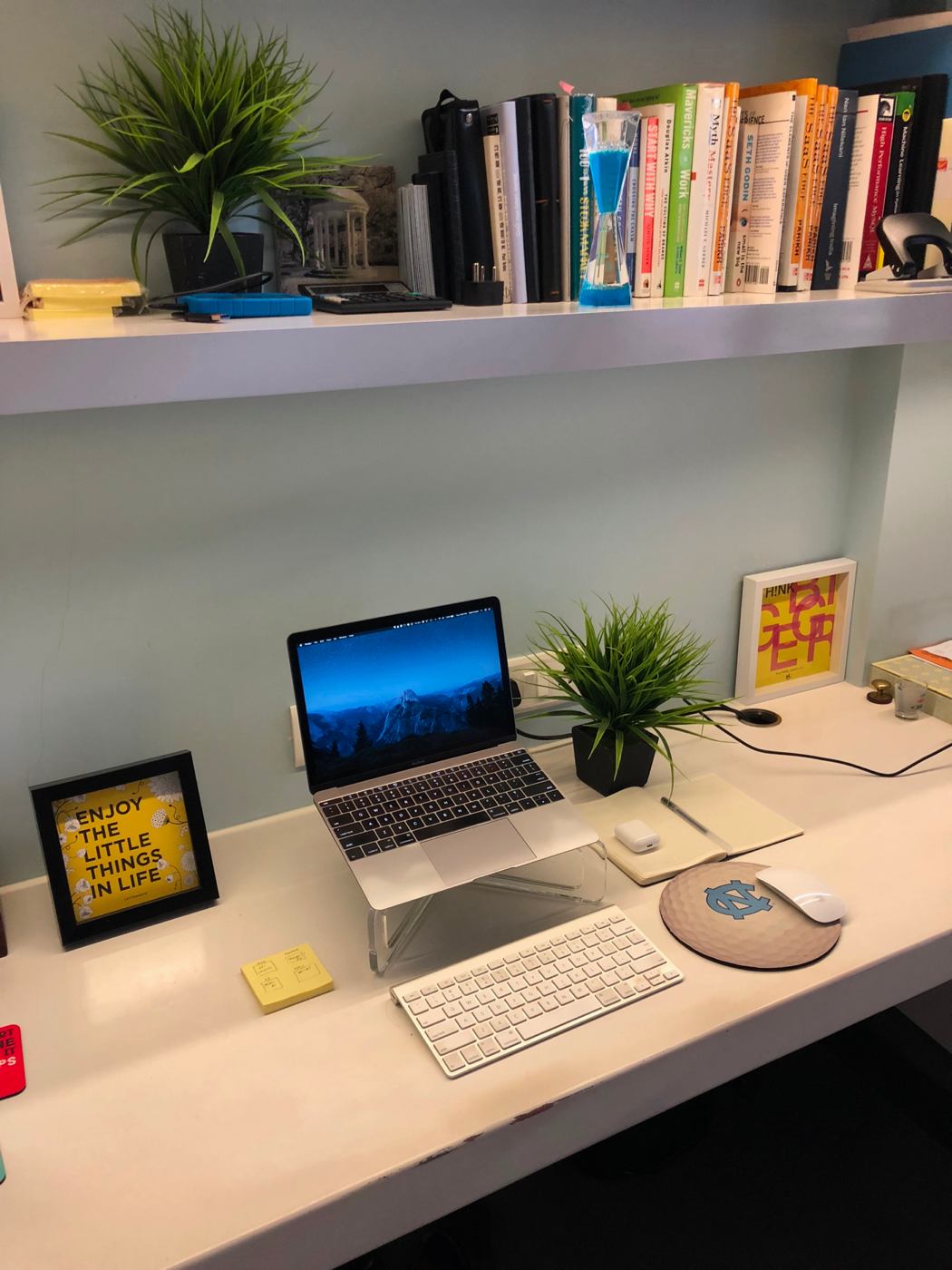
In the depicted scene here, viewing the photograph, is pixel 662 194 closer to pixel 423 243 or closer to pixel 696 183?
pixel 696 183

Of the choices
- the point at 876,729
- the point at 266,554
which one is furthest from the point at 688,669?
the point at 266,554

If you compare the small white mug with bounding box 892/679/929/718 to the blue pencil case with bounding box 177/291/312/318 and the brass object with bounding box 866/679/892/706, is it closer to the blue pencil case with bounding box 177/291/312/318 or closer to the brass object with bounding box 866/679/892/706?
the brass object with bounding box 866/679/892/706

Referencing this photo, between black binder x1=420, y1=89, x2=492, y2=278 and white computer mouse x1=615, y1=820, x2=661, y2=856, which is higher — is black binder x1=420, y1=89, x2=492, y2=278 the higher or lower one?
the higher one

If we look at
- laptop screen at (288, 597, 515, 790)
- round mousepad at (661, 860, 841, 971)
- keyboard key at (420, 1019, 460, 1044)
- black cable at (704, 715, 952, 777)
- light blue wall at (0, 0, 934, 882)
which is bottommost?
keyboard key at (420, 1019, 460, 1044)

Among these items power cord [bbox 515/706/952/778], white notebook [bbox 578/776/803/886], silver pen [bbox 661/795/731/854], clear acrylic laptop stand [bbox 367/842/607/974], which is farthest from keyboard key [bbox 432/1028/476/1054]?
power cord [bbox 515/706/952/778]

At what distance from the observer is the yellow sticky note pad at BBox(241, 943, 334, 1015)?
1.13 meters

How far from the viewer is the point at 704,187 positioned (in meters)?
1.29

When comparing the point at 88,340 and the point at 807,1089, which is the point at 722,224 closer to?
the point at 88,340

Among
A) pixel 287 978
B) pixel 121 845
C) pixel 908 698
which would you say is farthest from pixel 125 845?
pixel 908 698

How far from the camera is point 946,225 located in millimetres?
1450

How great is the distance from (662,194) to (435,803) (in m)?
0.84

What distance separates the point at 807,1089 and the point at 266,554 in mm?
1374

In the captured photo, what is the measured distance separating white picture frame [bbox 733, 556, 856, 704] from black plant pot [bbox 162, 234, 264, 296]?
3.37 ft

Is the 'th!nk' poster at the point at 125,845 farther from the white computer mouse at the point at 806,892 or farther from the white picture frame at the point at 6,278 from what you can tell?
the white computer mouse at the point at 806,892
